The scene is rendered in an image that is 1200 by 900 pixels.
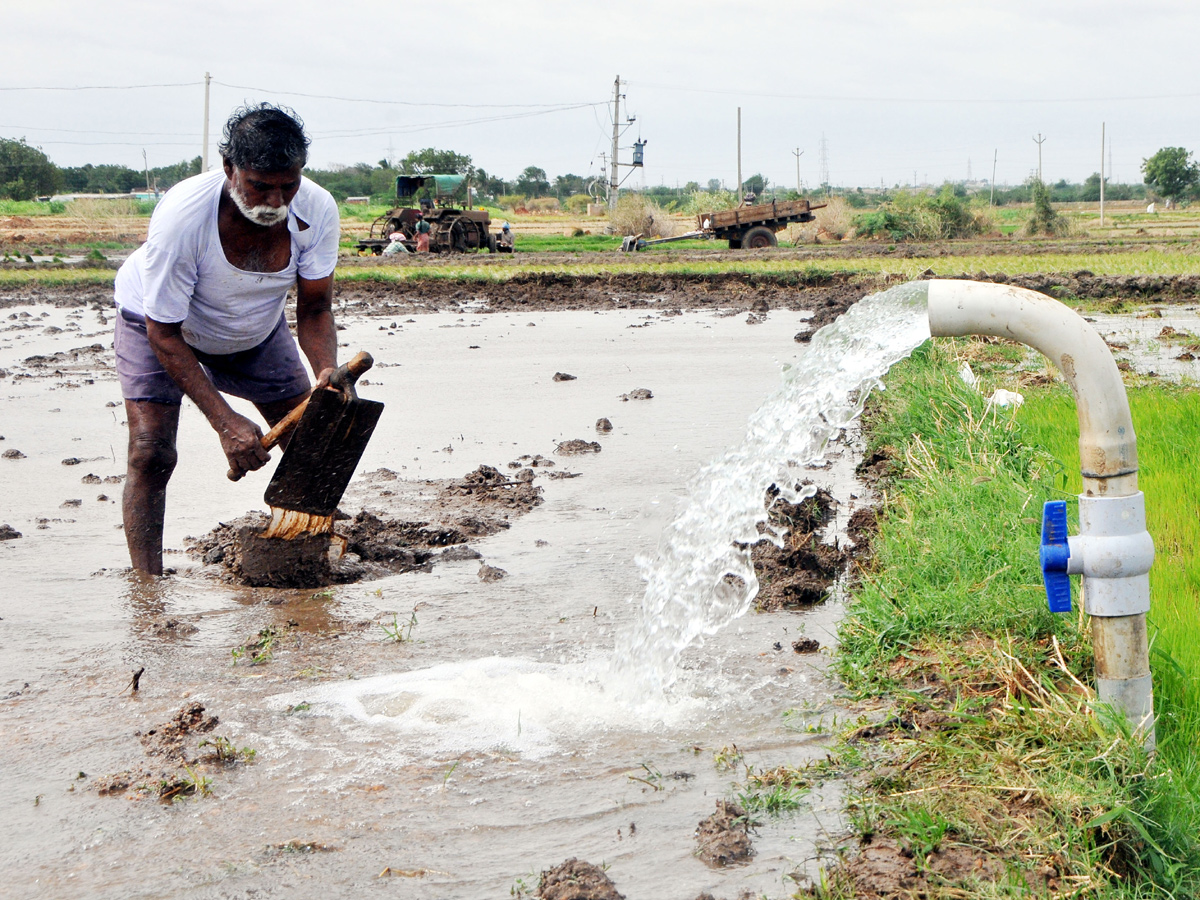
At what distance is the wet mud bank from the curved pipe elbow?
271 centimetres

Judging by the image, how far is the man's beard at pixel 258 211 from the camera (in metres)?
3.58

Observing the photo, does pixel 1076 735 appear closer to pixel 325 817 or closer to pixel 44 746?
pixel 325 817

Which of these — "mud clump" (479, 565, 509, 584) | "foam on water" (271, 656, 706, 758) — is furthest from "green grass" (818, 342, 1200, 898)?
"mud clump" (479, 565, 509, 584)

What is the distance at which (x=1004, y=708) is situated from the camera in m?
2.53

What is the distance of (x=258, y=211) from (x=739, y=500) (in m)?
1.86

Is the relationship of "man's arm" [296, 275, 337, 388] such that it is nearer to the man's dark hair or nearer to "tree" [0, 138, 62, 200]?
the man's dark hair

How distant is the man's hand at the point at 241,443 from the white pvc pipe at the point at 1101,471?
2.48 m

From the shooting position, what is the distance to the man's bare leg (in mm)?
3980

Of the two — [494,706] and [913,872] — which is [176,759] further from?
[913,872]

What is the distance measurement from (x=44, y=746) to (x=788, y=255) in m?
23.8

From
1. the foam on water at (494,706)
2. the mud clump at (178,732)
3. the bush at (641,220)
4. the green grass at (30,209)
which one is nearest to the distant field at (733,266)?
the foam on water at (494,706)

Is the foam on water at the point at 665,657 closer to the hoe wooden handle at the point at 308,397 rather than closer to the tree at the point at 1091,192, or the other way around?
the hoe wooden handle at the point at 308,397

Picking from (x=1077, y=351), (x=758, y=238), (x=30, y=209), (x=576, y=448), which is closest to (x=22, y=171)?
(x=30, y=209)

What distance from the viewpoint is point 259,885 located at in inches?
84.1
